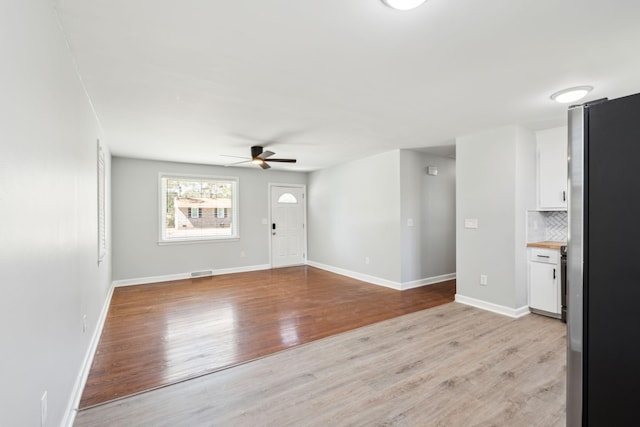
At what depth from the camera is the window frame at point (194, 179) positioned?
5992 mm

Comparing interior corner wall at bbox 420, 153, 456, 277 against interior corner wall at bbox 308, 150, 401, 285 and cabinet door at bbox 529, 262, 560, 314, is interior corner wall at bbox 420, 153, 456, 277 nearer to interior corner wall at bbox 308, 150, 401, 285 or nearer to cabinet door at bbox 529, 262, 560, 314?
interior corner wall at bbox 308, 150, 401, 285

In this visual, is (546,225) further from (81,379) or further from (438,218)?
(81,379)

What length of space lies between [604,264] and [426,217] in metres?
4.81

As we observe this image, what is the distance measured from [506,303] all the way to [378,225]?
237cm

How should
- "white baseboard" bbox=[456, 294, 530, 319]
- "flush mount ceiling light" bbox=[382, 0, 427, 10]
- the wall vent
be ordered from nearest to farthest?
"flush mount ceiling light" bbox=[382, 0, 427, 10]
"white baseboard" bbox=[456, 294, 530, 319]
the wall vent

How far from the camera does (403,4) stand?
5.06 ft

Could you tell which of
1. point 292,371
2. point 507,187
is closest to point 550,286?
point 507,187

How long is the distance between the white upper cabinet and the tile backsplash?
21cm

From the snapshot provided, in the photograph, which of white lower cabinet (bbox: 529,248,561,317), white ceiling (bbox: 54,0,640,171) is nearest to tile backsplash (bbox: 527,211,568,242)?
white lower cabinet (bbox: 529,248,561,317)

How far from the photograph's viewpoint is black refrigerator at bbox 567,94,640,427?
79cm

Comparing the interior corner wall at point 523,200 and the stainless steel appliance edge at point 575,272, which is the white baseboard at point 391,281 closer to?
A: the interior corner wall at point 523,200

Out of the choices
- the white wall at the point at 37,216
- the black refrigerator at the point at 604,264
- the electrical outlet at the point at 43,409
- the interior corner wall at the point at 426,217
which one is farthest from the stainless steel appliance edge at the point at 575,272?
the interior corner wall at the point at 426,217

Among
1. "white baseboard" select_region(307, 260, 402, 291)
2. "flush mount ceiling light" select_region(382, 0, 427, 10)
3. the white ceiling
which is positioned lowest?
"white baseboard" select_region(307, 260, 402, 291)

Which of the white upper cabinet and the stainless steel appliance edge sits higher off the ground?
the white upper cabinet
